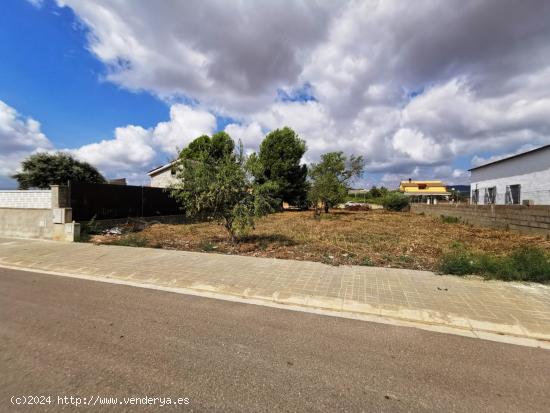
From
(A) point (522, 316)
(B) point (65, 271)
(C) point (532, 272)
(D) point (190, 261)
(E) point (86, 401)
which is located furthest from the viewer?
(D) point (190, 261)

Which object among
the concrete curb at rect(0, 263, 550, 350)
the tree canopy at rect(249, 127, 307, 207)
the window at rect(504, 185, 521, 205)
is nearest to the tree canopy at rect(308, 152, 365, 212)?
the tree canopy at rect(249, 127, 307, 207)

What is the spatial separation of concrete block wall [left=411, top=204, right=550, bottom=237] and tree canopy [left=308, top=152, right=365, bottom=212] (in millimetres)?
9776

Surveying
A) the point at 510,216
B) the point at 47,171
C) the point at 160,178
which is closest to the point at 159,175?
the point at 160,178

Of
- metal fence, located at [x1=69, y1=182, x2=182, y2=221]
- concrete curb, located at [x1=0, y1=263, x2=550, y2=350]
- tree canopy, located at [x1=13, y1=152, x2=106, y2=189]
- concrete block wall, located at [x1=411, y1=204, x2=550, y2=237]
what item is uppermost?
tree canopy, located at [x1=13, y1=152, x2=106, y2=189]

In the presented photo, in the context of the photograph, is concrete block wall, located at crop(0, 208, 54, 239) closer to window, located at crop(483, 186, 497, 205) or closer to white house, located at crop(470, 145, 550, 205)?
white house, located at crop(470, 145, 550, 205)

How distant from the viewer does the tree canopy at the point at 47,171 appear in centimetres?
2195

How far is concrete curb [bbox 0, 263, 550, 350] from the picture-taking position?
370 cm

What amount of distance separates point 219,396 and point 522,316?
4354 mm

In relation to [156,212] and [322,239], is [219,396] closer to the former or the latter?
[322,239]

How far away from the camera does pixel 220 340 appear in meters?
3.49

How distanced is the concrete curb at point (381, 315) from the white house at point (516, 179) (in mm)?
13216

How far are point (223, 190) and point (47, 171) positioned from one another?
69.0ft

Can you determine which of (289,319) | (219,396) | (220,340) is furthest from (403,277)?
(219,396)

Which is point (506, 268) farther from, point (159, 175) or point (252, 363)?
point (159, 175)
